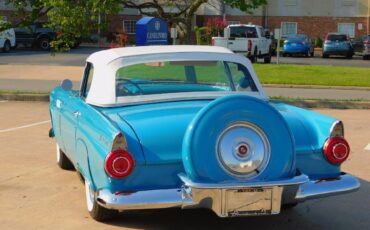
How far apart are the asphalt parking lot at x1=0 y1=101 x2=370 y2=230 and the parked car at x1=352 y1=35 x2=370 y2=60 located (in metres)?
28.5

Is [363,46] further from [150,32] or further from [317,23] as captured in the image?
[150,32]

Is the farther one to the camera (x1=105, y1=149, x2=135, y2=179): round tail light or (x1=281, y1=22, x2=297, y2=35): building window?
(x1=281, y1=22, x2=297, y2=35): building window

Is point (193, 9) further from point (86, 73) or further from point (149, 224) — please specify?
point (149, 224)

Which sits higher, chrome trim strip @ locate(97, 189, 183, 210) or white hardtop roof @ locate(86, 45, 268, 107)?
white hardtop roof @ locate(86, 45, 268, 107)

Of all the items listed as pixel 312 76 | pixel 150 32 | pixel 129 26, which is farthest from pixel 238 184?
pixel 129 26

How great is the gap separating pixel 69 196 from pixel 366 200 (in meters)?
2.98

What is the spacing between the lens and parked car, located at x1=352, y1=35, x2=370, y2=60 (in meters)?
35.8

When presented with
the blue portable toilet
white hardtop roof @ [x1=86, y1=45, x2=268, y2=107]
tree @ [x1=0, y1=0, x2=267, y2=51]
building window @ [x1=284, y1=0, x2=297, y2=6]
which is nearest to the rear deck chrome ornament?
white hardtop roof @ [x1=86, y1=45, x2=268, y2=107]

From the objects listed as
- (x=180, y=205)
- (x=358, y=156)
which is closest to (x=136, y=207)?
(x=180, y=205)

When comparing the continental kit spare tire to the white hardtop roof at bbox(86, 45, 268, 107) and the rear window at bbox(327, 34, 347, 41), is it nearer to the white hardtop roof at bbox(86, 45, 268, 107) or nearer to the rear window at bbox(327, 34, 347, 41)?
the white hardtop roof at bbox(86, 45, 268, 107)

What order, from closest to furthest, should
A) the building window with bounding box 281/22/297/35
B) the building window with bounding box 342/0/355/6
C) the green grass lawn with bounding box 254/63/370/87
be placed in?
the green grass lawn with bounding box 254/63/370/87
the building window with bounding box 342/0/355/6
the building window with bounding box 281/22/297/35

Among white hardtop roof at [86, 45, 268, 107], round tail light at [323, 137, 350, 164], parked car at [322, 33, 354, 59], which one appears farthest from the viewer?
parked car at [322, 33, 354, 59]

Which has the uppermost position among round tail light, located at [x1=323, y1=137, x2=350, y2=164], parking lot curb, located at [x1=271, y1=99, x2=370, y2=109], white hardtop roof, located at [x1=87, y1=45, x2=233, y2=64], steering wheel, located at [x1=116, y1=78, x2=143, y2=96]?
white hardtop roof, located at [x1=87, y1=45, x2=233, y2=64]

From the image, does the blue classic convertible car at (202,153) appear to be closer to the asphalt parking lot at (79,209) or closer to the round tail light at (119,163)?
the round tail light at (119,163)
